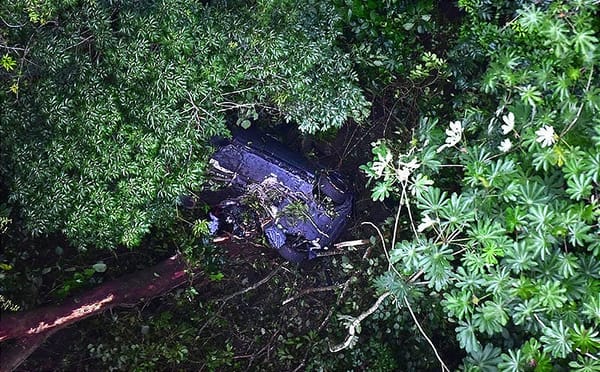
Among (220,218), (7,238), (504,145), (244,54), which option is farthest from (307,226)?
(7,238)

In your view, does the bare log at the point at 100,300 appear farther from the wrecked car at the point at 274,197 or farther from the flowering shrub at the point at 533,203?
the flowering shrub at the point at 533,203

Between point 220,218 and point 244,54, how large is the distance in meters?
1.37

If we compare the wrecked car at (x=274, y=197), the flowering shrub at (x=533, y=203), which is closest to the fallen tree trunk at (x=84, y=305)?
the wrecked car at (x=274, y=197)

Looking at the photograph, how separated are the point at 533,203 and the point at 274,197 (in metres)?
1.93

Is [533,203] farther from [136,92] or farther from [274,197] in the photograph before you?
[136,92]

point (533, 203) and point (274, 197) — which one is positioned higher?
point (533, 203)

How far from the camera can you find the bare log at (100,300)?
11.1ft

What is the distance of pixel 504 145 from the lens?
7.95 ft

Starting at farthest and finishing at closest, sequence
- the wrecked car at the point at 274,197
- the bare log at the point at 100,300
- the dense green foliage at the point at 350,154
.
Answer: the wrecked car at the point at 274,197 < the bare log at the point at 100,300 < the dense green foliage at the point at 350,154

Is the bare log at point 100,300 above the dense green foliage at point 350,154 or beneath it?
beneath

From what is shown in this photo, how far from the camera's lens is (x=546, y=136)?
2.21 m

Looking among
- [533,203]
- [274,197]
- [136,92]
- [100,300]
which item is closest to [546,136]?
[533,203]

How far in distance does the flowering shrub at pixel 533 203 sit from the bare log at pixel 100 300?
1.94 m

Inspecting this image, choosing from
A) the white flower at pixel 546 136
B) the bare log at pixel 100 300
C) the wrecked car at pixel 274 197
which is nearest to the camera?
the white flower at pixel 546 136
